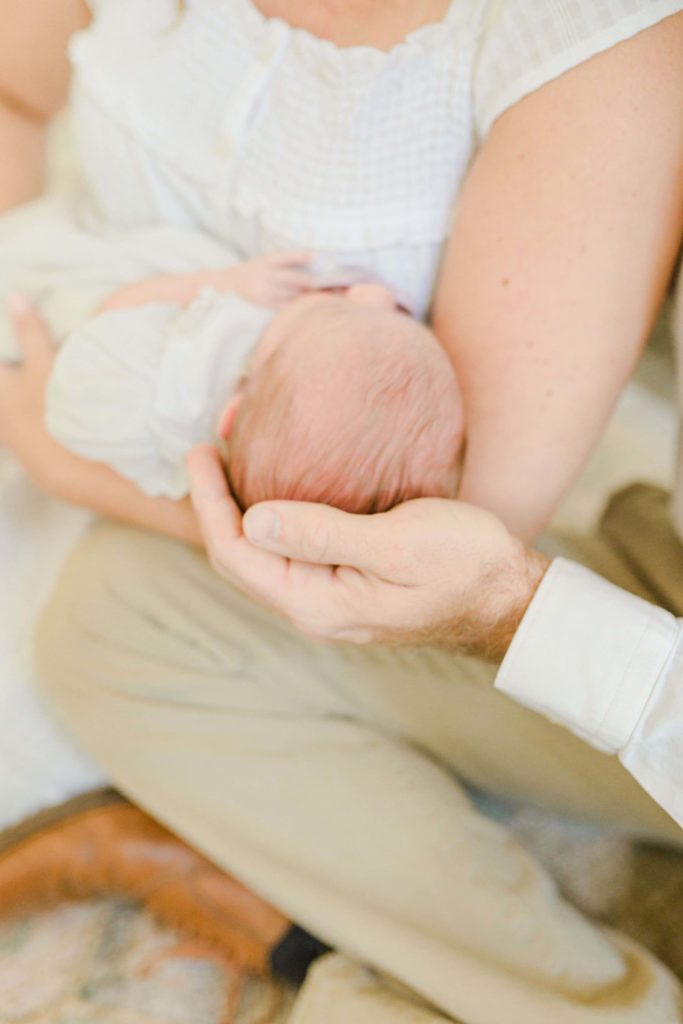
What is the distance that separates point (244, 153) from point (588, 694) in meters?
0.72

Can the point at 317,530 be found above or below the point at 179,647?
above

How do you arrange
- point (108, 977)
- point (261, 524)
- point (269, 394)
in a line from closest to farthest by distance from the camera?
point (261, 524) < point (269, 394) < point (108, 977)

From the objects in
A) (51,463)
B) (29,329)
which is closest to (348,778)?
(51,463)

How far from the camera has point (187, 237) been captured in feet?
3.09

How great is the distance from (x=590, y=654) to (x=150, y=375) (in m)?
0.55

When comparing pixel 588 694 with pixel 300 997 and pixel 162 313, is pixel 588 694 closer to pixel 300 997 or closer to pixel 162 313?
pixel 300 997

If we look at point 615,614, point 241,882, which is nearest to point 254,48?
point 615,614

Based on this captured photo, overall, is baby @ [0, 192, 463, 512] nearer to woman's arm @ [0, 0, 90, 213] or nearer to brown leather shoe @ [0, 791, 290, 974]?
woman's arm @ [0, 0, 90, 213]

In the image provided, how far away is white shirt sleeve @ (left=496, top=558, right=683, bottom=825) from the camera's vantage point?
0.63 m

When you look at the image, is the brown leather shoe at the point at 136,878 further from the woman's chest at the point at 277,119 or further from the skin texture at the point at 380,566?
the woman's chest at the point at 277,119

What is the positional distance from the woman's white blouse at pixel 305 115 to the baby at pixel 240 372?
6 centimetres

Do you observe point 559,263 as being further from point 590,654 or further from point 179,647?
point 179,647

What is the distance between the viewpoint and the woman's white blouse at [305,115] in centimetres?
73

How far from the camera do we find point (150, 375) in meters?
→ 0.81
